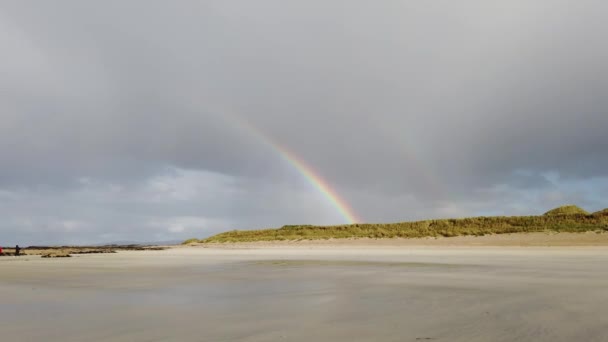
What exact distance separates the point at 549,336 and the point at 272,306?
4.91 meters

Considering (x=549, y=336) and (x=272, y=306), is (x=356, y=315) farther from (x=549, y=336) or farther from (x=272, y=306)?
(x=549, y=336)

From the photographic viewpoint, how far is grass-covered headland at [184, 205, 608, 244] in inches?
1939

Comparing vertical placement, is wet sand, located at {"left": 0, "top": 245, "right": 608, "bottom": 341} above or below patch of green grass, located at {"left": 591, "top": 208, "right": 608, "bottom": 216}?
below

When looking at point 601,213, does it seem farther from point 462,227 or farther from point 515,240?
point 462,227

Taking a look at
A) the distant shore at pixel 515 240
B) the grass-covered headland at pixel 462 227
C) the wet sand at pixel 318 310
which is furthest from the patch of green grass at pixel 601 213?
the wet sand at pixel 318 310

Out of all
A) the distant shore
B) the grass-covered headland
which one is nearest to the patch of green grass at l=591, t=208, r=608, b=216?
the grass-covered headland

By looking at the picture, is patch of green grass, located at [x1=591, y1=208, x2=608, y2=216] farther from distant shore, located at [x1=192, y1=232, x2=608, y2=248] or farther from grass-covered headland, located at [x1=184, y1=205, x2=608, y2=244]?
distant shore, located at [x1=192, y1=232, x2=608, y2=248]

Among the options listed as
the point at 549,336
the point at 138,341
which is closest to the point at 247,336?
the point at 138,341

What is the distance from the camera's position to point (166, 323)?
707cm

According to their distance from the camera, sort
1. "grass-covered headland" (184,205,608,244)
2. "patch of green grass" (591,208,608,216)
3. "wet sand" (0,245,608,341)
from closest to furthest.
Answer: "wet sand" (0,245,608,341)
"grass-covered headland" (184,205,608,244)
"patch of green grass" (591,208,608,216)

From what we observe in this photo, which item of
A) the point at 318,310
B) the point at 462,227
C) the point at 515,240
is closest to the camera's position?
the point at 318,310

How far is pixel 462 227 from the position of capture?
58500 mm

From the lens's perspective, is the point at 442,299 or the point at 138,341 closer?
the point at 138,341

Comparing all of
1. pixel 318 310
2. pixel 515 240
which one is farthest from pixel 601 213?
pixel 318 310
